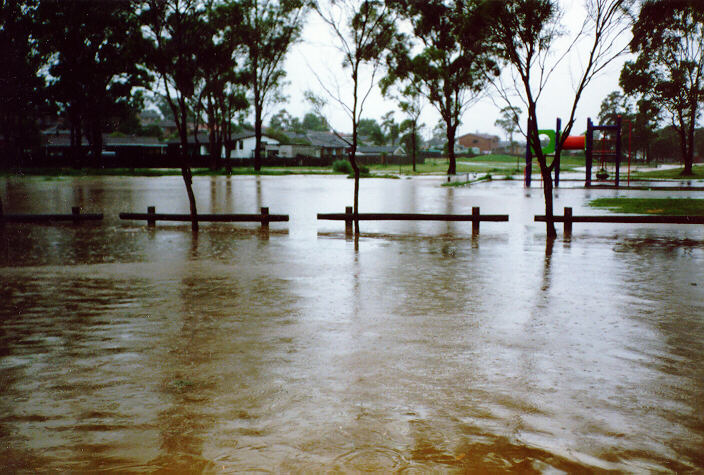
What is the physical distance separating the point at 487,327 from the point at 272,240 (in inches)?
367

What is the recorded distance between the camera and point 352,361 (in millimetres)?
6461

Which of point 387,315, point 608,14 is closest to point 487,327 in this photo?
point 387,315

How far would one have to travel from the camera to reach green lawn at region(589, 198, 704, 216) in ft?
73.6

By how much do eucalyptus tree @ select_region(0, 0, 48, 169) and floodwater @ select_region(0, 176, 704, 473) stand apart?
20.0 m

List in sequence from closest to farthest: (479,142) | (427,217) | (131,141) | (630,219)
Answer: (630,219), (427,217), (131,141), (479,142)

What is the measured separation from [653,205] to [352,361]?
843 inches

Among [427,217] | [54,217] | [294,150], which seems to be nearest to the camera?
[427,217]

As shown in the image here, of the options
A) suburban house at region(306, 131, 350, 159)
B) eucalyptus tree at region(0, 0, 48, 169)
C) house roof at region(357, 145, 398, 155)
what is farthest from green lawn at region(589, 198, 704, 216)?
house roof at region(357, 145, 398, 155)

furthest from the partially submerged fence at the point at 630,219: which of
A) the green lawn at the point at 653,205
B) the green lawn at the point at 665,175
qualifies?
the green lawn at the point at 665,175

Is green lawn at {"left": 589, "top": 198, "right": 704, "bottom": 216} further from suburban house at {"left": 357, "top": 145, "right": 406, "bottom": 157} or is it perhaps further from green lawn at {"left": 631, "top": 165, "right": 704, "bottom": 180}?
suburban house at {"left": 357, "top": 145, "right": 406, "bottom": 157}

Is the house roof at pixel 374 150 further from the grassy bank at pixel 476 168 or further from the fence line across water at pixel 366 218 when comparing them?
the fence line across water at pixel 366 218

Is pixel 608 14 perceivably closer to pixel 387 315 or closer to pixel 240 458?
pixel 387 315

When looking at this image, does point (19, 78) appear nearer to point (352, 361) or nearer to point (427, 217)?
point (427, 217)

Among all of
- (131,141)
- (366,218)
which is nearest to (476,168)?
(131,141)
